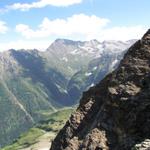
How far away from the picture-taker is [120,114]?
42.9 metres

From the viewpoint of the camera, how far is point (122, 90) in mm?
44938

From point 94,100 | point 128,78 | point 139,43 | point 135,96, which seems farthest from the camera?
point 94,100

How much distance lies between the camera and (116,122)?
42812mm

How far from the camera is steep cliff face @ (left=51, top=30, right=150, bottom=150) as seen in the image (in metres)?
39.8

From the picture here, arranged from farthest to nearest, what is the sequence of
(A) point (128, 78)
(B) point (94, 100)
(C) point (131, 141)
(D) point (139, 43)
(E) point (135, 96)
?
(B) point (94, 100) → (D) point (139, 43) → (A) point (128, 78) → (E) point (135, 96) → (C) point (131, 141)

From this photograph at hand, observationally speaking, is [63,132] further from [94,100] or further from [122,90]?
[122,90]

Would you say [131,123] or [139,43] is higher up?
[139,43]

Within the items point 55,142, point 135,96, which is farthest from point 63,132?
point 135,96

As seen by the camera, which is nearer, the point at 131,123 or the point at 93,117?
→ the point at 131,123

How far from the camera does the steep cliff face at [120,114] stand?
130ft

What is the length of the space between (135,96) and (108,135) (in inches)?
194

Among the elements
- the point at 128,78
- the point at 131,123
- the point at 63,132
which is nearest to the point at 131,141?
the point at 131,123

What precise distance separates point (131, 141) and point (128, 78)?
966cm

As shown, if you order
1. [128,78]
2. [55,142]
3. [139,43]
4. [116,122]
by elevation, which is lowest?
[55,142]
